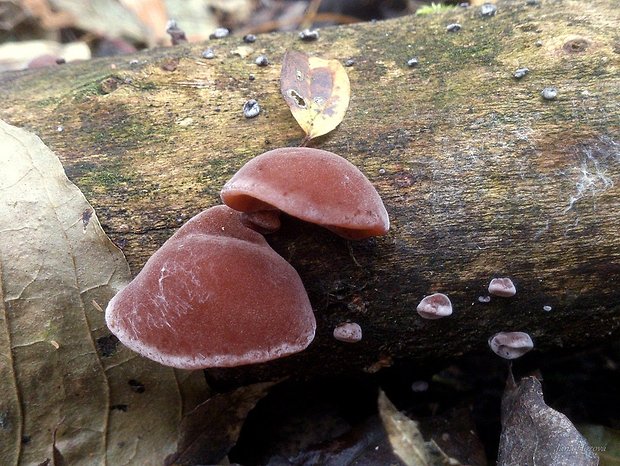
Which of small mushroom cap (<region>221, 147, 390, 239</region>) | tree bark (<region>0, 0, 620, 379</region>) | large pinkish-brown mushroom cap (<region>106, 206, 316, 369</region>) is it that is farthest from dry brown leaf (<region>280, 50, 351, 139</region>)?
large pinkish-brown mushroom cap (<region>106, 206, 316, 369</region>)

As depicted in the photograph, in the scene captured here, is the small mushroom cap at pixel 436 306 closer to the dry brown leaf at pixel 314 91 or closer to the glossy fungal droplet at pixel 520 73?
the dry brown leaf at pixel 314 91

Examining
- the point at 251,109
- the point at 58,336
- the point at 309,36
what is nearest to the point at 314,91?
the point at 251,109

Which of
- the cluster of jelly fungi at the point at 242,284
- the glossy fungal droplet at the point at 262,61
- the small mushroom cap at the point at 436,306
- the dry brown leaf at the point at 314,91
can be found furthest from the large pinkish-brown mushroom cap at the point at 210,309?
the glossy fungal droplet at the point at 262,61

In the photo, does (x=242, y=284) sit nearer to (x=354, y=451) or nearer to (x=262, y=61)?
(x=354, y=451)

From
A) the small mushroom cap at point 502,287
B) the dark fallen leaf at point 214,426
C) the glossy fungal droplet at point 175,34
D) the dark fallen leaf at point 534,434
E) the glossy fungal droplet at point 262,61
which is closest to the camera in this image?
the dark fallen leaf at point 534,434

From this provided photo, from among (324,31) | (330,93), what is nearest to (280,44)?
(324,31)
